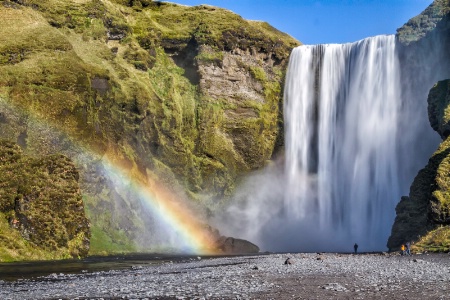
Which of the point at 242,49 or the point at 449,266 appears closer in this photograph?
the point at 449,266

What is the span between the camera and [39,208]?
49.7 m

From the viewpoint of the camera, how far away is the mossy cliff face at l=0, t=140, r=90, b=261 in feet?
155

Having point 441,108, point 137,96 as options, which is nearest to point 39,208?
point 137,96

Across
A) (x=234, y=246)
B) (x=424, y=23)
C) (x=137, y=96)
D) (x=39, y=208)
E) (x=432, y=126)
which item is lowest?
(x=234, y=246)

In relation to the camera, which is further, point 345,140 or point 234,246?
point 345,140

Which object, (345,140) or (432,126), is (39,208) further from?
(345,140)

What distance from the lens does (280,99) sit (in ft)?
313

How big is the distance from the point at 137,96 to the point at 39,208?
30968 millimetres

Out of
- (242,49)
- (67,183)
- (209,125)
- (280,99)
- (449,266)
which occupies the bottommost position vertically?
(449,266)

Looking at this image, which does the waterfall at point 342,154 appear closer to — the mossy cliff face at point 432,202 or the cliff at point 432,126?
the cliff at point 432,126

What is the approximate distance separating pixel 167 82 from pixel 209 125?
10967 millimetres

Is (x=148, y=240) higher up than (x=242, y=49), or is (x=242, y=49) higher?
(x=242, y=49)

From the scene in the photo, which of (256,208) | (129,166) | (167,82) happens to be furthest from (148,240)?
(167,82)

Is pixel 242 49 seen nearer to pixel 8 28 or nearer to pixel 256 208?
pixel 256 208
